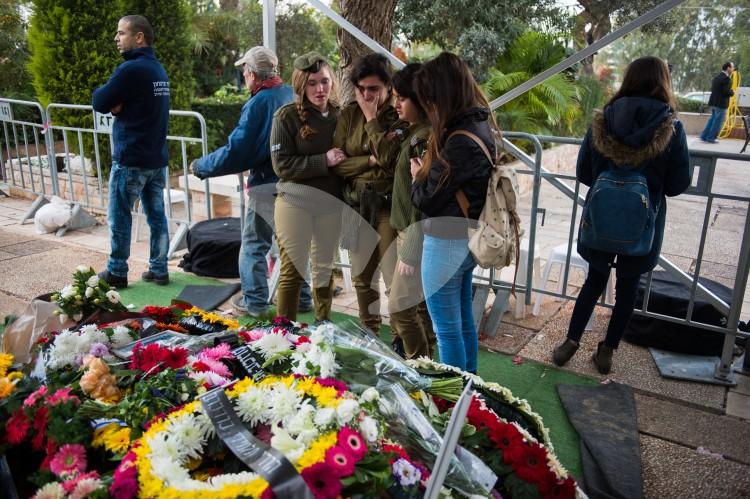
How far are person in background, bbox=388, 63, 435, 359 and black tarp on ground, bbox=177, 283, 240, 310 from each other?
1.92 meters

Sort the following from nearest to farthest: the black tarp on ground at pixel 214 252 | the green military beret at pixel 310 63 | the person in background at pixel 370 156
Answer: the person in background at pixel 370 156
the green military beret at pixel 310 63
the black tarp on ground at pixel 214 252

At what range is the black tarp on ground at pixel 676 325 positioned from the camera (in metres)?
3.76

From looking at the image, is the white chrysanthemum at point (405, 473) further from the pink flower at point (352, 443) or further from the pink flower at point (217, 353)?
the pink flower at point (217, 353)

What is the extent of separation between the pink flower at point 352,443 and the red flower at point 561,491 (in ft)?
1.78

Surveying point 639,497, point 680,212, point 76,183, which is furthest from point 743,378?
point 76,183

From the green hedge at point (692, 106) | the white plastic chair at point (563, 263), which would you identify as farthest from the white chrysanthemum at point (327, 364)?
the green hedge at point (692, 106)

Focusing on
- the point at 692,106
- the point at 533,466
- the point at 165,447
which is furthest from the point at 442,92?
the point at 692,106

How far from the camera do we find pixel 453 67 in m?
2.56

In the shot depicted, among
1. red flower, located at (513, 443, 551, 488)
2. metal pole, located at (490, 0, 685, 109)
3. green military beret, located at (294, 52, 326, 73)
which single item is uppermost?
metal pole, located at (490, 0, 685, 109)

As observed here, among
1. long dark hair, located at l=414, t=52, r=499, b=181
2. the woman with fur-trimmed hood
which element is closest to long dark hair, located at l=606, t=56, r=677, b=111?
the woman with fur-trimmed hood

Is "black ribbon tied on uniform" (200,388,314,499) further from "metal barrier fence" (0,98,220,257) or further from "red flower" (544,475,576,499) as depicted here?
"metal barrier fence" (0,98,220,257)

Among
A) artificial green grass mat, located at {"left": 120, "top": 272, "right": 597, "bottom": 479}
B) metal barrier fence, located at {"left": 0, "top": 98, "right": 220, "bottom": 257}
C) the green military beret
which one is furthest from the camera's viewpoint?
metal barrier fence, located at {"left": 0, "top": 98, "right": 220, "bottom": 257}

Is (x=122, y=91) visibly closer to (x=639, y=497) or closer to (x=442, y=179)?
(x=442, y=179)

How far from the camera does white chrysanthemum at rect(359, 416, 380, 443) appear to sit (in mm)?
1486
